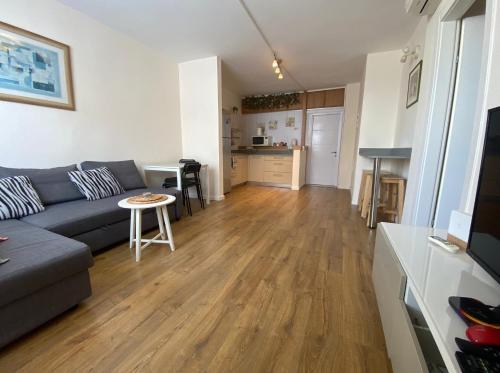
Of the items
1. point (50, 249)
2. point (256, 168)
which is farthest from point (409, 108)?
point (50, 249)

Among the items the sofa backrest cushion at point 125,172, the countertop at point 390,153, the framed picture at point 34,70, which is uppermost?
the framed picture at point 34,70

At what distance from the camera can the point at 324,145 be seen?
18.8ft

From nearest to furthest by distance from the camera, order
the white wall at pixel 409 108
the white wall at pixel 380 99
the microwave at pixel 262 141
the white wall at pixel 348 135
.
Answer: the white wall at pixel 409 108, the white wall at pixel 380 99, the white wall at pixel 348 135, the microwave at pixel 262 141

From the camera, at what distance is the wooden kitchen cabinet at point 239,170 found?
5.32m

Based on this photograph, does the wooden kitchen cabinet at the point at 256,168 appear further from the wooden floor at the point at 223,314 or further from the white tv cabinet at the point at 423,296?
the white tv cabinet at the point at 423,296

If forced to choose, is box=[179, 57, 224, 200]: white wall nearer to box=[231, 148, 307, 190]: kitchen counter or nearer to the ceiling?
the ceiling

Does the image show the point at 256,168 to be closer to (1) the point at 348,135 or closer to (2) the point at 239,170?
(2) the point at 239,170

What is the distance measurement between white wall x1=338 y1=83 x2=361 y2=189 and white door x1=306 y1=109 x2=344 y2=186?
0.21 m

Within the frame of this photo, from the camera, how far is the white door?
551cm

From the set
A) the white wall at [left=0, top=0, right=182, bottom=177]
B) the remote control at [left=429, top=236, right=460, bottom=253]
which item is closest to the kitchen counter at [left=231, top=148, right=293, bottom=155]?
the white wall at [left=0, top=0, right=182, bottom=177]

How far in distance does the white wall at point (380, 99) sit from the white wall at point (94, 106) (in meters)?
3.38

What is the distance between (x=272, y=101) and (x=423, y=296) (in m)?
6.03

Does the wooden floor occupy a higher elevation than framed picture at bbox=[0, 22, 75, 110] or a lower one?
lower

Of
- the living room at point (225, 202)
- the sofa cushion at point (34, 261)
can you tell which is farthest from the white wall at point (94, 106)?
the sofa cushion at point (34, 261)
